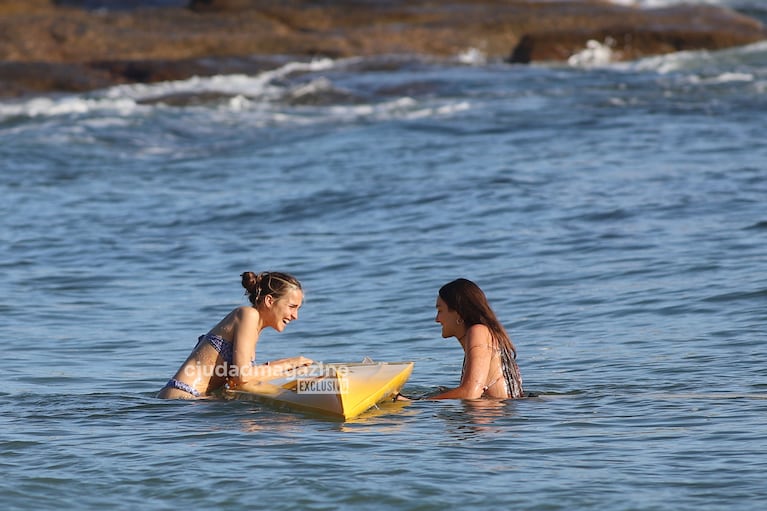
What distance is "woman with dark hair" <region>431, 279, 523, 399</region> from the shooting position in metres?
8.06

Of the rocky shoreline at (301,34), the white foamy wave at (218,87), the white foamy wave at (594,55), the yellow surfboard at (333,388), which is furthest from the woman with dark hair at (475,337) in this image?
the white foamy wave at (594,55)

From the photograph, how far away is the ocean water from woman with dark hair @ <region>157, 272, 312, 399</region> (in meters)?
0.24

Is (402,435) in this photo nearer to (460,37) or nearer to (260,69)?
(260,69)

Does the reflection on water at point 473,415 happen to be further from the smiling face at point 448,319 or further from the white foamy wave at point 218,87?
the white foamy wave at point 218,87

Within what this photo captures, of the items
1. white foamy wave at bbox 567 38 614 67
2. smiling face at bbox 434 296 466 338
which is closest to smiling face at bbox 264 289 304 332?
smiling face at bbox 434 296 466 338

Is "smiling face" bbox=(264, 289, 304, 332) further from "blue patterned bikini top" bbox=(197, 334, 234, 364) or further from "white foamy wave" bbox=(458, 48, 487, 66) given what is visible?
"white foamy wave" bbox=(458, 48, 487, 66)

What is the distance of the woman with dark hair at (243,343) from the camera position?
8125mm

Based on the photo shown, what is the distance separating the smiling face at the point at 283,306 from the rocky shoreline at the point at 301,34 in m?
18.4

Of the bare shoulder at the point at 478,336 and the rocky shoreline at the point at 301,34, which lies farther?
the rocky shoreline at the point at 301,34

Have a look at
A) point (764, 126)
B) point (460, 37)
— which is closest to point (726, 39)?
point (460, 37)

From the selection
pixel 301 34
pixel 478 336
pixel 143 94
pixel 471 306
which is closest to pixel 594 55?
pixel 301 34

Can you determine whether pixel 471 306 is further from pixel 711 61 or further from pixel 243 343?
pixel 711 61

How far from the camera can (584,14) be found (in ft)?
101

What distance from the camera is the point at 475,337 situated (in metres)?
8.03
